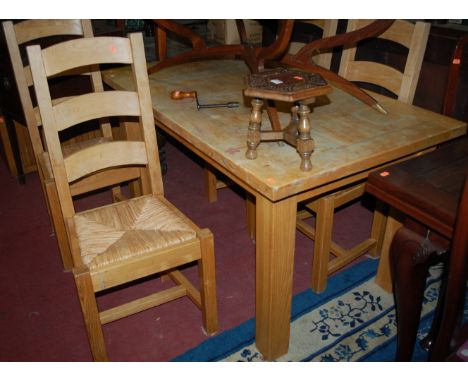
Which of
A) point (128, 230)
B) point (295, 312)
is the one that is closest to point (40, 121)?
point (128, 230)

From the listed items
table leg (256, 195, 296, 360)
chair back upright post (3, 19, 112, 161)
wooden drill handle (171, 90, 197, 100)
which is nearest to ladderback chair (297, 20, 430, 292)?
table leg (256, 195, 296, 360)

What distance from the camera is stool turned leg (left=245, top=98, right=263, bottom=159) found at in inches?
52.2

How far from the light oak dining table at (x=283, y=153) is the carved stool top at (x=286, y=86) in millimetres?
207

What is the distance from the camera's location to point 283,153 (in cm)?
143

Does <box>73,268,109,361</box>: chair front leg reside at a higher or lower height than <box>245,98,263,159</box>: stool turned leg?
lower

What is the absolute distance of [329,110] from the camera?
1776 mm

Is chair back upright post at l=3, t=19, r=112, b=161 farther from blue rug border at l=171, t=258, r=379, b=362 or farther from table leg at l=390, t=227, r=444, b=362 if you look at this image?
table leg at l=390, t=227, r=444, b=362

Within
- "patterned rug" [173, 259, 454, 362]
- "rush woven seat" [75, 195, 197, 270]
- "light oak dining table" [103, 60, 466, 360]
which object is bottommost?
"patterned rug" [173, 259, 454, 362]

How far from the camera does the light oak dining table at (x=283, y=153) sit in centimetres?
134

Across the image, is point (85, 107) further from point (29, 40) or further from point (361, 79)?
point (361, 79)

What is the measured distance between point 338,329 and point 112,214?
1000mm

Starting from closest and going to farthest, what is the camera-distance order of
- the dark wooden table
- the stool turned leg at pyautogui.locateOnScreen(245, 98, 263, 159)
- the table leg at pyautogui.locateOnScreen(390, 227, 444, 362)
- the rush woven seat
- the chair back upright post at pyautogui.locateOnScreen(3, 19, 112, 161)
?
the dark wooden table → the table leg at pyautogui.locateOnScreen(390, 227, 444, 362) → the stool turned leg at pyautogui.locateOnScreen(245, 98, 263, 159) → the rush woven seat → the chair back upright post at pyautogui.locateOnScreen(3, 19, 112, 161)

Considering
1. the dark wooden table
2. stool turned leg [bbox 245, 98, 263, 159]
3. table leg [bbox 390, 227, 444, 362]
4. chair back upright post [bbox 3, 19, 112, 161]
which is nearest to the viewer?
the dark wooden table

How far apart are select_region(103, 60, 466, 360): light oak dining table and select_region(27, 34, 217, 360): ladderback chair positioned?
0.62 ft
